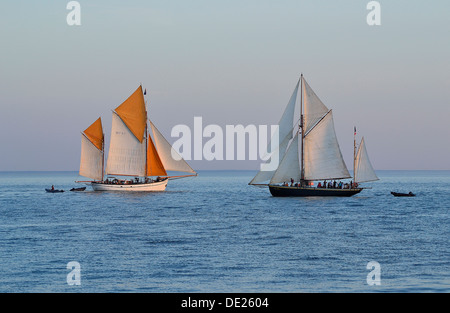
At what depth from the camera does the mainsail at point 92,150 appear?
348ft

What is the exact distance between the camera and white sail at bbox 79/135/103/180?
106 m

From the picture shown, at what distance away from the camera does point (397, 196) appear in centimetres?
10638

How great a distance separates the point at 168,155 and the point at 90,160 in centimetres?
1471

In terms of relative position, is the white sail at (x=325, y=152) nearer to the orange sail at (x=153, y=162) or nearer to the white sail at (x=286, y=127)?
the white sail at (x=286, y=127)

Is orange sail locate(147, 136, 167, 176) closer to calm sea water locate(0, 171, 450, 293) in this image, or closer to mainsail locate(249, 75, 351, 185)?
→ mainsail locate(249, 75, 351, 185)

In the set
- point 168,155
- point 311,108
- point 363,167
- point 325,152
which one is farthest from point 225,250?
point 168,155

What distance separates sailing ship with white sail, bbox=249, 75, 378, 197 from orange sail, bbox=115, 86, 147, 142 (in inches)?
1023

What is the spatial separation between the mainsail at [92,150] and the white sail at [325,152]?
122 ft

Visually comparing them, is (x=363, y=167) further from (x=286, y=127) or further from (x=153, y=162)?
(x=153, y=162)

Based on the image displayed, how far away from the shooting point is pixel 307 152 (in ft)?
291

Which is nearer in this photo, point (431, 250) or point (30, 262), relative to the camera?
point (30, 262)
